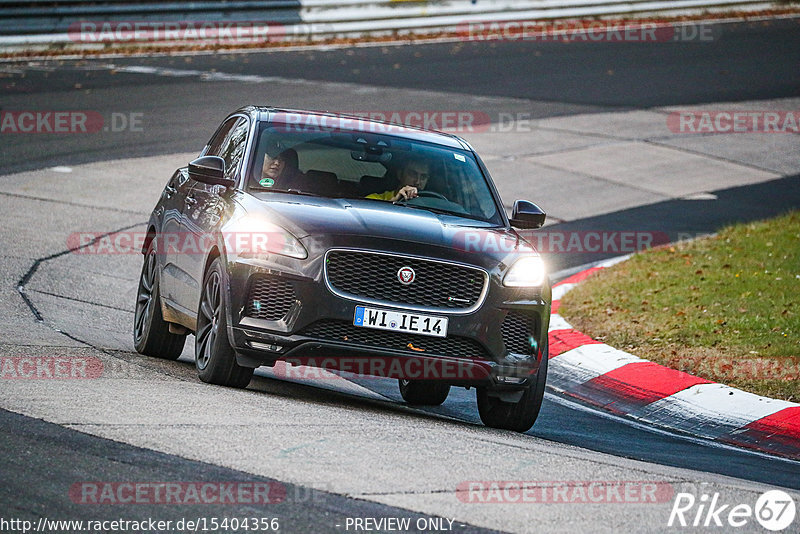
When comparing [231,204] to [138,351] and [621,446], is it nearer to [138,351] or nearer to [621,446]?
[138,351]

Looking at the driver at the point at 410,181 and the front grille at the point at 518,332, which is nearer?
the front grille at the point at 518,332

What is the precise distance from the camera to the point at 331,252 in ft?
24.6

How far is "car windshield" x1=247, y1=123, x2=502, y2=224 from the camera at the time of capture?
855 centimetres

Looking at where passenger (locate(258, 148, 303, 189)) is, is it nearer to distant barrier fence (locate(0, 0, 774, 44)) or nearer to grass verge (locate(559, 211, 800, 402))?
grass verge (locate(559, 211, 800, 402))

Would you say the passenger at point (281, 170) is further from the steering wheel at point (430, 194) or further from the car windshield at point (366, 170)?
the steering wheel at point (430, 194)

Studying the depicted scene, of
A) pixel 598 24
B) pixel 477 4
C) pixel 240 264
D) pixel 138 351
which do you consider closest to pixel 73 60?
pixel 477 4

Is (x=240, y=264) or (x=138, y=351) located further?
(x=138, y=351)

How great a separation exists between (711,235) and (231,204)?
890 cm

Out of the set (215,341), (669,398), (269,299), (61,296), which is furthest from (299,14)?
(269,299)

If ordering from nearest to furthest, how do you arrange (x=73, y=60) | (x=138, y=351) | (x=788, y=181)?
(x=138, y=351), (x=788, y=181), (x=73, y=60)

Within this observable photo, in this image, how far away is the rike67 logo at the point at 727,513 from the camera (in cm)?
566

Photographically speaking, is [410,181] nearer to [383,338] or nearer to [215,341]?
[383,338]

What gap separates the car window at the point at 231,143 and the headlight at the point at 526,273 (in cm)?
202

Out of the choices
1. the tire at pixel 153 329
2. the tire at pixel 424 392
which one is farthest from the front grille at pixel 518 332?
the tire at pixel 153 329
